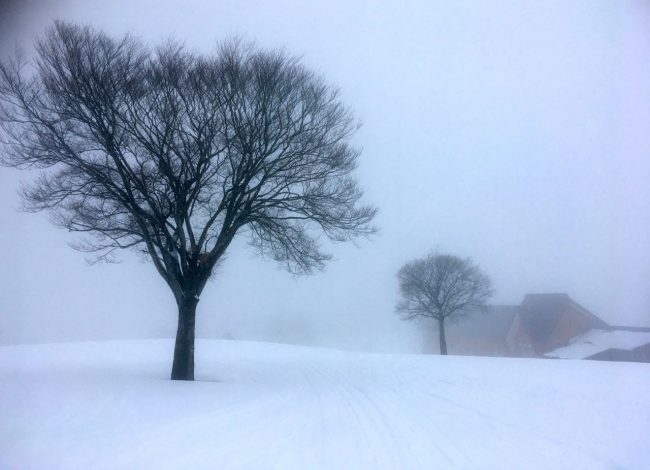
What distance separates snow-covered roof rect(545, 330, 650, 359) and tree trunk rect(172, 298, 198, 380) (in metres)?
28.3

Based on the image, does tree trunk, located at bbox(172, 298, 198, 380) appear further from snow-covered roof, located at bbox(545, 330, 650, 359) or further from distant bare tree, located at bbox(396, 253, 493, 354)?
snow-covered roof, located at bbox(545, 330, 650, 359)

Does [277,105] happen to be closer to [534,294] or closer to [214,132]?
[214,132]

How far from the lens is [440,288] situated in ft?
105

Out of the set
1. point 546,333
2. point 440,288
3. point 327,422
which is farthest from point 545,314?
point 327,422

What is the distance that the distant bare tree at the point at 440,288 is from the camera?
31.8 metres

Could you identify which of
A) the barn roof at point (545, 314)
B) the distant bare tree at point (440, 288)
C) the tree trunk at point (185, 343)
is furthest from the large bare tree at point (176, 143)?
the barn roof at point (545, 314)

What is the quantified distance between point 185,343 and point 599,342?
105 ft

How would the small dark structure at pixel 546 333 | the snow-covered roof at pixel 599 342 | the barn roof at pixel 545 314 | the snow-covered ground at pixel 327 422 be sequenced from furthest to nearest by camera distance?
1. the barn roof at pixel 545 314
2. the small dark structure at pixel 546 333
3. the snow-covered roof at pixel 599 342
4. the snow-covered ground at pixel 327 422

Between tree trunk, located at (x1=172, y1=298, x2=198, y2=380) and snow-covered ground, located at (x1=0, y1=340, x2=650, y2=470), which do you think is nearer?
snow-covered ground, located at (x1=0, y1=340, x2=650, y2=470)

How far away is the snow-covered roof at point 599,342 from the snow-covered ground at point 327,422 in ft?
75.6

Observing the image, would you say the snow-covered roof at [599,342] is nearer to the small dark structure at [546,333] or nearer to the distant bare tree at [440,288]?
the small dark structure at [546,333]

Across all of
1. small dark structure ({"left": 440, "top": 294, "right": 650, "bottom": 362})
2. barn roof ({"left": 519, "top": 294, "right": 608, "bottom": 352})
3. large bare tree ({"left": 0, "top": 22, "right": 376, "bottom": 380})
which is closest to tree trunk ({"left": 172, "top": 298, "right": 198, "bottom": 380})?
large bare tree ({"left": 0, "top": 22, "right": 376, "bottom": 380})

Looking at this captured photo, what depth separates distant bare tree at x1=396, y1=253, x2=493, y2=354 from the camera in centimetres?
3183

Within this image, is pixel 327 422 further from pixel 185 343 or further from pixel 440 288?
pixel 440 288
